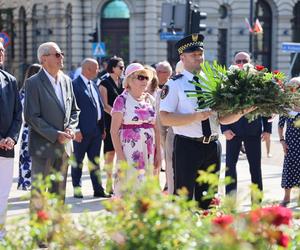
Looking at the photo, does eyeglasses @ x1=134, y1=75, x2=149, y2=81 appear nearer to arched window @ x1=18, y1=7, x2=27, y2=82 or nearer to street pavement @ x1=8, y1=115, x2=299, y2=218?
street pavement @ x1=8, y1=115, x2=299, y2=218

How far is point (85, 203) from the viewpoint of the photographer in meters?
9.93

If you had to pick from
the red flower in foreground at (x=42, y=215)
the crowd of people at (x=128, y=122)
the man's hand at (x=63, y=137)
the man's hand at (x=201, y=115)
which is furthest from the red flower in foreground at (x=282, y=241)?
the man's hand at (x=63, y=137)

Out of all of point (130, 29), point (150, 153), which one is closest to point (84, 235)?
point (150, 153)

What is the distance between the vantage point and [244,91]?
6.28 m

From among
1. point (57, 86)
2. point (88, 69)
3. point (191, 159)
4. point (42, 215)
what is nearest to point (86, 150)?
point (88, 69)

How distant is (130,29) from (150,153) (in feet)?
123

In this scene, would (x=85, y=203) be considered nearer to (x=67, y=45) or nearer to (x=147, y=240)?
(x=147, y=240)

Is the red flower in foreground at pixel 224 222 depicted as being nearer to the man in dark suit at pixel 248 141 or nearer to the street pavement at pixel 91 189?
the street pavement at pixel 91 189

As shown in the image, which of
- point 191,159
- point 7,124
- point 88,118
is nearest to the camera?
point 191,159

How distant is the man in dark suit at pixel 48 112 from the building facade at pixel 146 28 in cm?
3534

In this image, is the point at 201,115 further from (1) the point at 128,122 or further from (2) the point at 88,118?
(2) the point at 88,118

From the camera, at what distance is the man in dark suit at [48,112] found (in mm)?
7203

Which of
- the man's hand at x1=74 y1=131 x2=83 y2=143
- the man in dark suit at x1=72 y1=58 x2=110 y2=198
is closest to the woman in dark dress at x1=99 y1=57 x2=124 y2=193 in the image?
the man in dark suit at x1=72 y1=58 x2=110 y2=198

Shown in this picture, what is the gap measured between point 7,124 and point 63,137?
22.4 inches
